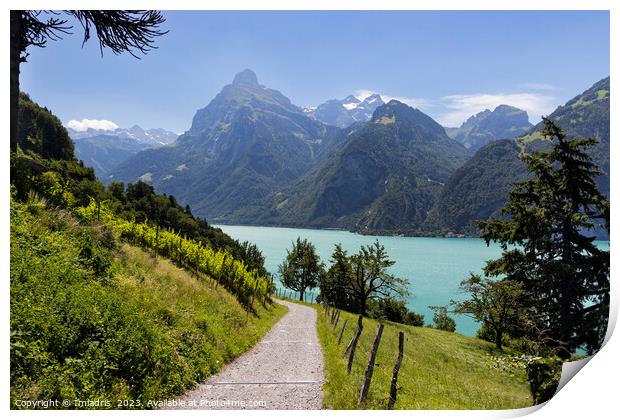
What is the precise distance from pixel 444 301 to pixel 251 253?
119 feet

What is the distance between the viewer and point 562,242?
1653 centimetres

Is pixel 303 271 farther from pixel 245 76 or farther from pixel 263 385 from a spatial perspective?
pixel 263 385

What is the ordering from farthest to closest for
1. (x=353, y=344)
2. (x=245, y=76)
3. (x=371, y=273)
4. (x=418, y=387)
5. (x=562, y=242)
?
(x=371, y=273)
(x=562, y=242)
(x=245, y=76)
(x=418, y=387)
(x=353, y=344)

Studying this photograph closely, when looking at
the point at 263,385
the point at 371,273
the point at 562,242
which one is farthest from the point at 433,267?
the point at 263,385

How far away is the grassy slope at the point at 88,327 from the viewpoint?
5.72m

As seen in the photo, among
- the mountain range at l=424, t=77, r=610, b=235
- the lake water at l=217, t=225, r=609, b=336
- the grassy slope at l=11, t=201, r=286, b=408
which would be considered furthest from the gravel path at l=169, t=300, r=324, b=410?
the lake water at l=217, t=225, r=609, b=336

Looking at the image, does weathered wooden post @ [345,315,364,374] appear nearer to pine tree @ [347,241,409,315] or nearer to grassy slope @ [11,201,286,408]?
grassy slope @ [11,201,286,408]

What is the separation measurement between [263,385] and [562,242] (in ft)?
50.6

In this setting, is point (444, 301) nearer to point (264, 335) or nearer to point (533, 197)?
point (533, 197)

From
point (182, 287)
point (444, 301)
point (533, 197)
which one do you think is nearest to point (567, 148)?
point (533, 197)

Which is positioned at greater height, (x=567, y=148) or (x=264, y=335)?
(x=567, y=148)

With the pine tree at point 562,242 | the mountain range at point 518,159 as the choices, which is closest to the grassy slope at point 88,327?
the mountain range at point 518,159

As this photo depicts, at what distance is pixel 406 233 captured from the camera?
178 m

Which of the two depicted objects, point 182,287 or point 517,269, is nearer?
point 182,287
